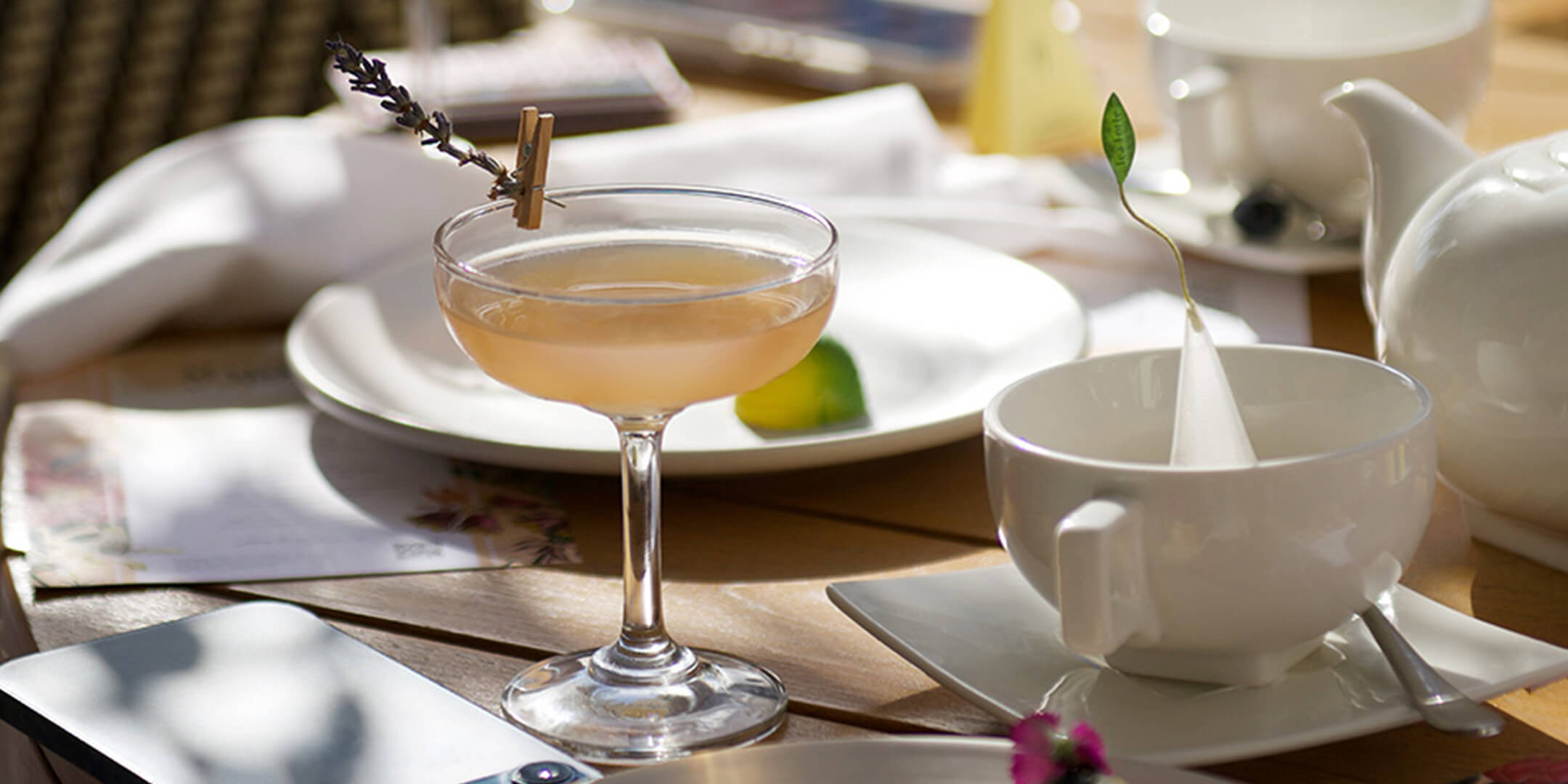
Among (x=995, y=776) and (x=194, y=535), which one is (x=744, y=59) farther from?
(x=995, y=776)

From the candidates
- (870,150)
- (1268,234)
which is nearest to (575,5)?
(870,150)

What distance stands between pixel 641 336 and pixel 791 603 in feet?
0.62

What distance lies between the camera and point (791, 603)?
70 centimetres

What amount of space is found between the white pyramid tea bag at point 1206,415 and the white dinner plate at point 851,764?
18 cm

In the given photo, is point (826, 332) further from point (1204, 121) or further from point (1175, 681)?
point (1175, 681)

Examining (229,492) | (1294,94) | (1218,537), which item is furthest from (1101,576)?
(1294,94)

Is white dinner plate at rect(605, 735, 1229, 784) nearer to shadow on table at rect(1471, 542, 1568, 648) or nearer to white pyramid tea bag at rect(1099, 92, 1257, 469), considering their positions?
white pyramid tea bag at rect(1099, 92, 1257, 469)

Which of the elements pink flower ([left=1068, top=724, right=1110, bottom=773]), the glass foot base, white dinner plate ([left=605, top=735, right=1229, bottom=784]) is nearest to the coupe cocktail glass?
the glass foot base

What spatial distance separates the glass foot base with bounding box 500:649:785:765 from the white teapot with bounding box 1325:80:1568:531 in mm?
308

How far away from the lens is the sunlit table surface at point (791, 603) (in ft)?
1.91

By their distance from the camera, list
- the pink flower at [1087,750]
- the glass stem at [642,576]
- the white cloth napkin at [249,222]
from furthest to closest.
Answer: the white cloth napkin at [249,222] < the glass stem at [642,576] < the pink flower at [1087,750]

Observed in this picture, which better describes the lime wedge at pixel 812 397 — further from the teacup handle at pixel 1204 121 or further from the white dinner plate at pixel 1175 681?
the teacup handle at pixel 1204 121

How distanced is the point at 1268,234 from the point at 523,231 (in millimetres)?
624

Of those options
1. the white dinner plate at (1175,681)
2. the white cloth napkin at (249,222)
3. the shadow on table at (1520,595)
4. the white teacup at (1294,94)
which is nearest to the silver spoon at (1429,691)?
the white dinner plate at (1175,681)
